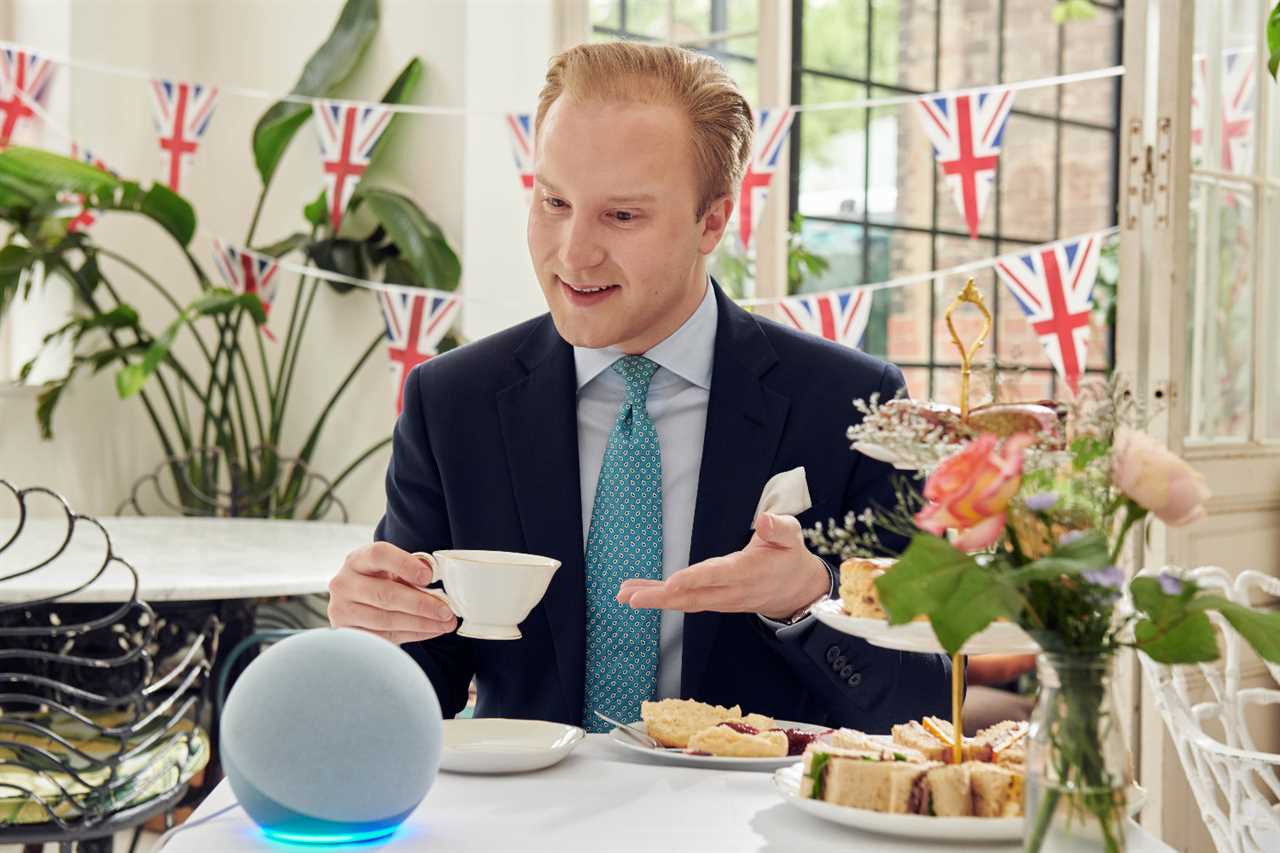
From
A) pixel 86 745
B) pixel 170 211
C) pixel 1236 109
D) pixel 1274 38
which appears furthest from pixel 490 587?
pixel 170 211

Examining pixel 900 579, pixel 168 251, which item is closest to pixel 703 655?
pixel 900 579

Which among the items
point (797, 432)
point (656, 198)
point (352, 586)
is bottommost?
point (352, 586)

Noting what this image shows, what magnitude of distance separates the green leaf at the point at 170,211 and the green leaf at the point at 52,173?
14 cm

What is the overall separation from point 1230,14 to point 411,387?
2.28 metres

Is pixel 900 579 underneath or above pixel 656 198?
underneath

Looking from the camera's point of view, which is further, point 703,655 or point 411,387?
point 411,387

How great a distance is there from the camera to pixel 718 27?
13.6ft

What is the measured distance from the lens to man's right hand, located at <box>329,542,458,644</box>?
1.32 metres

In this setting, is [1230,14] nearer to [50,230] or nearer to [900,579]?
[900,579]

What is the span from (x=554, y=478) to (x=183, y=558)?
1564 millimetres

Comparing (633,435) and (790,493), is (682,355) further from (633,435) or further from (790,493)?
(790,493)

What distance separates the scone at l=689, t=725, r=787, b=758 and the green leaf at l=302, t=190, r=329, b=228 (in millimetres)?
3317

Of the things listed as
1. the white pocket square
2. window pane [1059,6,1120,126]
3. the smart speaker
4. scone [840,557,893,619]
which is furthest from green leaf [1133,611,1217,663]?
window pane [1059,6,1120,126]

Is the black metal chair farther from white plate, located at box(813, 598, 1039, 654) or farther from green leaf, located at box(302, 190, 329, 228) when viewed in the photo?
green leaf, located at box(302, 190, 329, 228)
